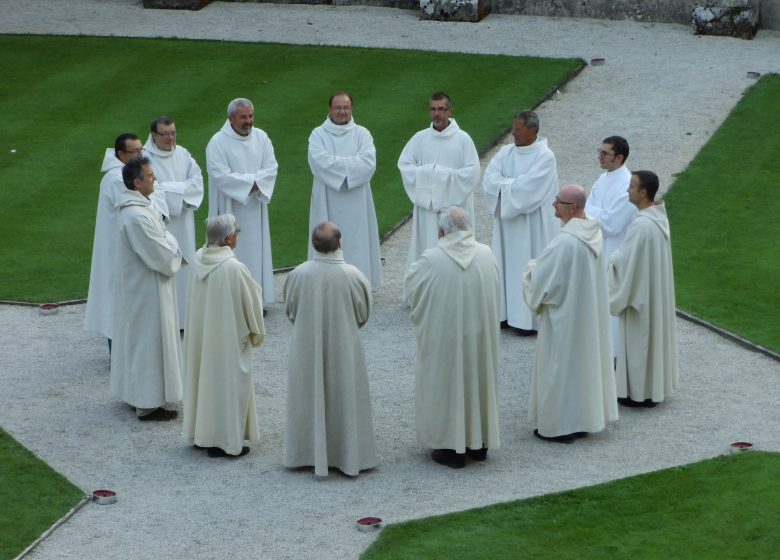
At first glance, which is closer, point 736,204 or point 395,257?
point 395,257

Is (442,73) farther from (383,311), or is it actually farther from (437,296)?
(437,296)

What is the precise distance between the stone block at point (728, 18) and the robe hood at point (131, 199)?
12.7m

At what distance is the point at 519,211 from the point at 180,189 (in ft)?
10.0

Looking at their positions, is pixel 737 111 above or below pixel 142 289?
above

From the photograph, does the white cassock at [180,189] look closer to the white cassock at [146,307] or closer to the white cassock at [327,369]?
the white cassock at [146,307]

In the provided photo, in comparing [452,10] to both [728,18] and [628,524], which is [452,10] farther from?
[628,524]

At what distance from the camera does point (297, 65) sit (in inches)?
854

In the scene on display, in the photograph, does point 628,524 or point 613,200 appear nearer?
point 628,524

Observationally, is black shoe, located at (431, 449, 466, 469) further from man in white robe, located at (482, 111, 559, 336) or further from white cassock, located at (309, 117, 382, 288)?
white cassock, located at (309, 117, 382, 288)

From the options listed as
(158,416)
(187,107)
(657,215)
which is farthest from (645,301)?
(187,107)

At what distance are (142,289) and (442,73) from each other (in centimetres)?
1004

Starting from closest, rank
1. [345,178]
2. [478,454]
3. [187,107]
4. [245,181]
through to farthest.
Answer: [478,454]
[245,181]
[345,178]
[187,107]

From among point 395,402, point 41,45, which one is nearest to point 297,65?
point 41,45

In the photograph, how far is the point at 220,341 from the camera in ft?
37.1
